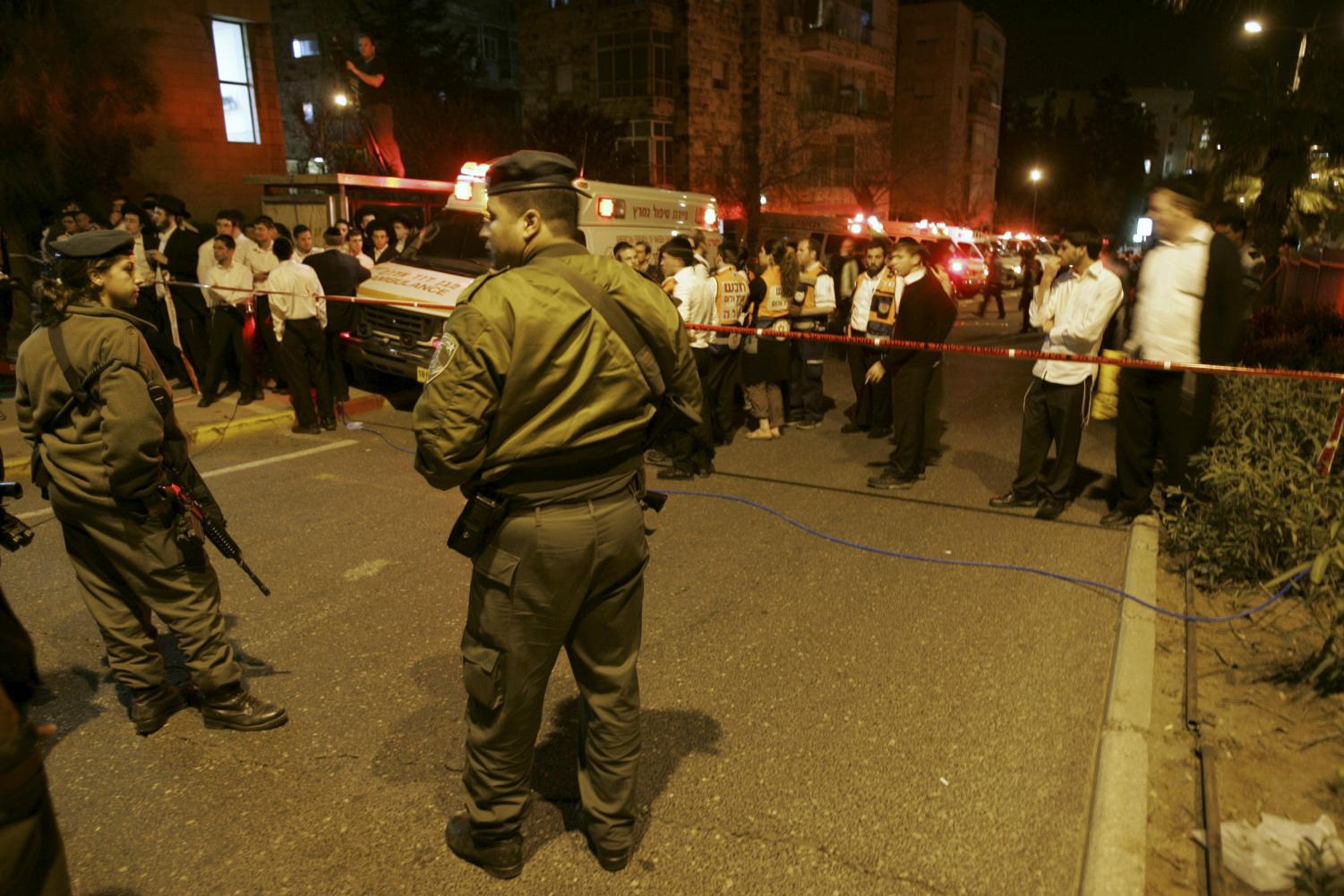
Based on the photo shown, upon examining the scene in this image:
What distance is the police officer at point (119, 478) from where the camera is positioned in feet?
10.6

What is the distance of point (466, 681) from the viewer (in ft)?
8.73

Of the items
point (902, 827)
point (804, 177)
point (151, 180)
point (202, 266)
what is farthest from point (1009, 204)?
point (902, 827)

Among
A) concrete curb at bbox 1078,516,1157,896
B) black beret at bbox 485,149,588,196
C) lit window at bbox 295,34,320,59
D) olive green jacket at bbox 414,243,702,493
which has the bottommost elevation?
concrete curb at bbox 1078,516,1157,896

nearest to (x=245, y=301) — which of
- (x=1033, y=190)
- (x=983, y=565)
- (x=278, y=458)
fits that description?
(x=278, y=458)

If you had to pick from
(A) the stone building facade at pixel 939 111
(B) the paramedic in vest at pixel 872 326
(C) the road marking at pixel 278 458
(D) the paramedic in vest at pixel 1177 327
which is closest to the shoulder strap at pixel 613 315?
(D) the paramedic in vest at pixel 1177 327

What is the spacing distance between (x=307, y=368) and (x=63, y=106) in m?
8.87

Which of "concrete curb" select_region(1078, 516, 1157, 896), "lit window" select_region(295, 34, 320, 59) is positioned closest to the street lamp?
"lit window" select_region(295, 34, 320, 59)

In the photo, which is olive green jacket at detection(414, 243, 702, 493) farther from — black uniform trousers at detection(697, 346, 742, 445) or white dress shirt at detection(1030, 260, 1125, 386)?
black uniform trousers at detection(697, 346, 742, 445)

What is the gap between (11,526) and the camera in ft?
11.5

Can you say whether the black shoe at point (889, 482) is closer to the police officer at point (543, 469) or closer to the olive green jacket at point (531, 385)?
the police officer at point (543, 469)

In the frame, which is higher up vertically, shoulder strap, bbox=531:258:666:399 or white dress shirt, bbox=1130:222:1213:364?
shoulder strap, bbox=531:258:666:399

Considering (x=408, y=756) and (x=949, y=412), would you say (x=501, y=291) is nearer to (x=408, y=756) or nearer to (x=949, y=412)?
(x=408, y=756)

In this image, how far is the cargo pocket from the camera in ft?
8.53

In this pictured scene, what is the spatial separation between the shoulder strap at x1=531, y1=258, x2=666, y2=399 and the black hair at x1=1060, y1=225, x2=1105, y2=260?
4.65 metres
